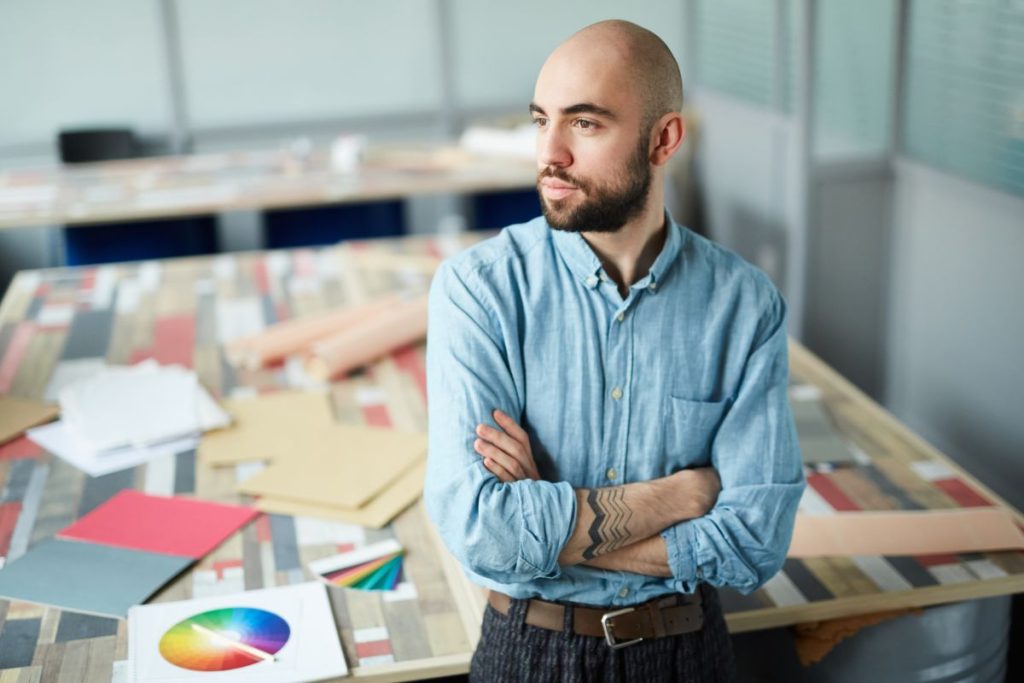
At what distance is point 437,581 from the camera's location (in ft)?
6.45

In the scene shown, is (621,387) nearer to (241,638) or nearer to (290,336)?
(241,638)

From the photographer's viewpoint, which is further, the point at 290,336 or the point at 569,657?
the point at 290,336

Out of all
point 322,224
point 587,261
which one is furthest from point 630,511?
point 322,224

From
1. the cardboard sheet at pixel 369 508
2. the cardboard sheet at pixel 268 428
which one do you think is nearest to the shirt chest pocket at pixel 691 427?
the cardboard sheet at pixel 369 508

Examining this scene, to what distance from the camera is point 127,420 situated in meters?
2.55

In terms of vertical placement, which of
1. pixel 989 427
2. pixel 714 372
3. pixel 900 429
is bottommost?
pixel 989 427

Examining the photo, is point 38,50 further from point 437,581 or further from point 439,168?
point 437,581

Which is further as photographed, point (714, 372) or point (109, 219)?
point (109, 219)

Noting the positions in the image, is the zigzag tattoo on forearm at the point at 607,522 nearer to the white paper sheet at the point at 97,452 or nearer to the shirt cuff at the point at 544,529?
the shirt cuff at the point at 544,529

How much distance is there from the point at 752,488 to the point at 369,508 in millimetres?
801

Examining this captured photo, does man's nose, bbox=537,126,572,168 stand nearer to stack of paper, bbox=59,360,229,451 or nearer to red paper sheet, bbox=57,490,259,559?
red paper sheet, bbox=57,490,259,559

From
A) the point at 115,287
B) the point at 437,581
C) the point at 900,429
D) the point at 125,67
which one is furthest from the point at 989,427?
the point at 125,67

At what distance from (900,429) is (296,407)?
1330 mm

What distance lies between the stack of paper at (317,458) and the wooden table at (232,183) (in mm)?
1827
